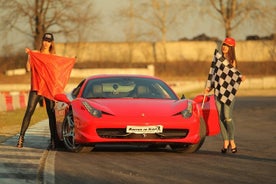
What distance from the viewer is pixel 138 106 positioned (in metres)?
12.2

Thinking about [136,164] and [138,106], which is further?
[138,106]

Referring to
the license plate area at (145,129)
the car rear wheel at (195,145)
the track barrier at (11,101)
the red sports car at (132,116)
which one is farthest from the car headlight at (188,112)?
the track barrier at (11,101)

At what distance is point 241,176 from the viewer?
9180 mm

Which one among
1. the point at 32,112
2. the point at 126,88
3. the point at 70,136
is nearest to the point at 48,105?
the point at 32,112

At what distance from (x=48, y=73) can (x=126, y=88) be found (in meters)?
1.39

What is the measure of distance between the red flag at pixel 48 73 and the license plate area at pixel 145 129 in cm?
207

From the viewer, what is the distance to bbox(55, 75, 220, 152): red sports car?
11820 mm

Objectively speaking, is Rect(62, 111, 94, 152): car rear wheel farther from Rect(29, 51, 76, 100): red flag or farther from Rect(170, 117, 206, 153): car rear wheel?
Rect(170, 117, 206, 153): car rear wheel

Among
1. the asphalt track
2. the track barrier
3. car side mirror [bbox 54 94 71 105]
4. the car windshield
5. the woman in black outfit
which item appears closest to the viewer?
the asphalt track

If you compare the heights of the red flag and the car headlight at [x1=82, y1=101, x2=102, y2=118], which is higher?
the red flag

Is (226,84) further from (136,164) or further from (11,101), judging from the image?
(11,101)

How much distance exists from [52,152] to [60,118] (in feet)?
3.53

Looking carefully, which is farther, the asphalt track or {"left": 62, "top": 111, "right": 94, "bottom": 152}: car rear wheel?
{"left": 62, "top": 111, "right": 94, "bottom": 152}: car rear wheel

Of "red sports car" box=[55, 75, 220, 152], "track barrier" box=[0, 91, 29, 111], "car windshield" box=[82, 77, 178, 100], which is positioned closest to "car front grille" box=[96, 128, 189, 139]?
"red sports car" box=[55, 75, 220, 152]
